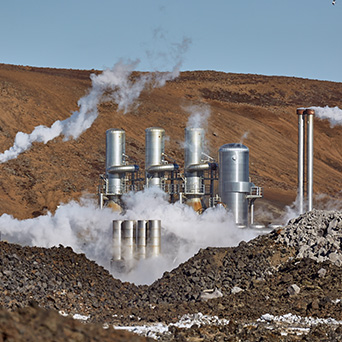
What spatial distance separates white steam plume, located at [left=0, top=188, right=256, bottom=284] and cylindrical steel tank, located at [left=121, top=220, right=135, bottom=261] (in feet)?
3.46

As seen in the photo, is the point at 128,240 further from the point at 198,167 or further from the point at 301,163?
the point at 301,163

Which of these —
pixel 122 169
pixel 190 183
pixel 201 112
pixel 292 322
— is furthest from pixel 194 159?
pixel 201 112

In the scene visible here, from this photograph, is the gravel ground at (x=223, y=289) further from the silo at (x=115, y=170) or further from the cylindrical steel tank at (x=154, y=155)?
the silo at (x=115, y=170)

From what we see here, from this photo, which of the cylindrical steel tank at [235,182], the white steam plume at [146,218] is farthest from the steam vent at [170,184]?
the white steam plume at [146,218]

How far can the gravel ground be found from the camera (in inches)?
866

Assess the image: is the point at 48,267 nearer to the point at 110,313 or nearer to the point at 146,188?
the point at 110,313

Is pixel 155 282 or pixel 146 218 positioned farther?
pixel 146 218

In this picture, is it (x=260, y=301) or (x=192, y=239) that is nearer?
(x=260, y=301)

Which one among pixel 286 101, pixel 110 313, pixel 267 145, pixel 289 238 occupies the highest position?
pixel 286 101

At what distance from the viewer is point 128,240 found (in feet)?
140

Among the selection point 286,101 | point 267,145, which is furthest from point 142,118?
point 286,101

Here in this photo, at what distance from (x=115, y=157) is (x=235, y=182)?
10.2 metres

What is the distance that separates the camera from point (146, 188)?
4834 cm

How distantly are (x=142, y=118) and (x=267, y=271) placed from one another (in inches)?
2530
